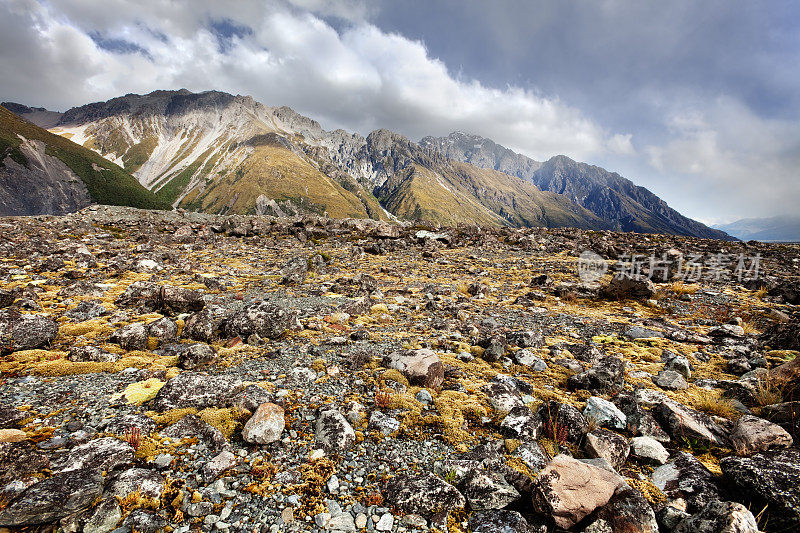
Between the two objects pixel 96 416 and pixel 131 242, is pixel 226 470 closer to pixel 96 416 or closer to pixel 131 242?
pixel 96 416

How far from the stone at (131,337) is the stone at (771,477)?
13.0 m

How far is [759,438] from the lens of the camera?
17.0 ft

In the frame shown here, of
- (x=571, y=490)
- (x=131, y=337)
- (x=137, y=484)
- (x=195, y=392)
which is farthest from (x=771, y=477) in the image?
(x=131, y=337)

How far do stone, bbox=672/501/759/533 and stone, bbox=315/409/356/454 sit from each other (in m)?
4.70

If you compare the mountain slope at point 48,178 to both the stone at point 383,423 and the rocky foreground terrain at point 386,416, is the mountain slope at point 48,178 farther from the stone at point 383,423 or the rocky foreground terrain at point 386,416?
the stone at point 383,423

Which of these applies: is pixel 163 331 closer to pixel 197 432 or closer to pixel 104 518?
pixel 197 432

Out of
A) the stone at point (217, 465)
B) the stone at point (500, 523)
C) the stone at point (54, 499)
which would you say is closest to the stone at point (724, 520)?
the stone at point (500, 523)

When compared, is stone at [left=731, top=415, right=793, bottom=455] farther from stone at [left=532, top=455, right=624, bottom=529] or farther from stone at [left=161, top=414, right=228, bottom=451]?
stone at [left=161, top=414, right=228, bottom=451]

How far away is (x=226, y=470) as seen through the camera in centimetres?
452

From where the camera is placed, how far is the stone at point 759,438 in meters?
5.11

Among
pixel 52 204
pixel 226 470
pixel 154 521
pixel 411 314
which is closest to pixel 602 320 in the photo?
→ pixel 411 314

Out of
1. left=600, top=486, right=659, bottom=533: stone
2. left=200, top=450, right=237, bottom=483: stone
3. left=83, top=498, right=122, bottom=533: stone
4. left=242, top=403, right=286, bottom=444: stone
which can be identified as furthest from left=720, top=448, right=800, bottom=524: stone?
left=83, top=498, right=122, bottom=533: stone

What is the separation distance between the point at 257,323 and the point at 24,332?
557 centimetres

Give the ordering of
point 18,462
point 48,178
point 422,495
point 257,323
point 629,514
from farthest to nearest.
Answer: point 48,178 < point 257,323 < point 422,495 < point 18,462 < point 629,514
